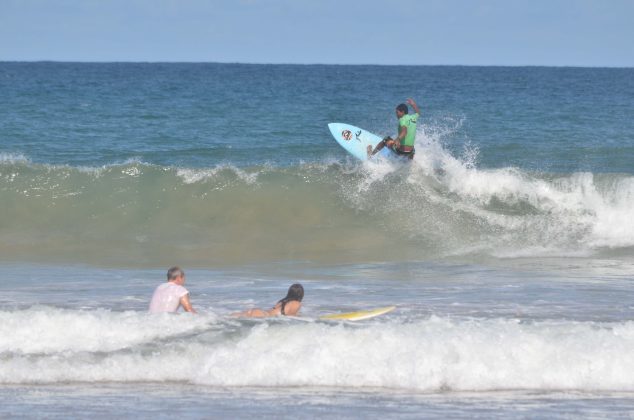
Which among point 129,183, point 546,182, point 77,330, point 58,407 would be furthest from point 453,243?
point 58,407

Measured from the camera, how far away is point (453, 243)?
1423cm

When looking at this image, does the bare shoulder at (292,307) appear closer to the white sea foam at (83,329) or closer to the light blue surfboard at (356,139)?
the white sea foam at (83,329)

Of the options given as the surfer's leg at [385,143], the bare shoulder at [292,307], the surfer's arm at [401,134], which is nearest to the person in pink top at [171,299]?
the bare shoulder at [292,307]

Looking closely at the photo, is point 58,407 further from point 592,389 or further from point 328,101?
point 328,101

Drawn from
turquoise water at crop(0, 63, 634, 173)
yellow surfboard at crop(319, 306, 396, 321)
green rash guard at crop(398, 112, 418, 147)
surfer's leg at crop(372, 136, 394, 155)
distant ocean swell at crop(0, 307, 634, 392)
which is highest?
turquoise water at crop(0, 63, 634, 173)

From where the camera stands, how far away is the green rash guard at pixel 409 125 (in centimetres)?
1602

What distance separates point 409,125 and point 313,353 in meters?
8.85

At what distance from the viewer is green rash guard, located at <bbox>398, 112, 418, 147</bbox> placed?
16016 mm

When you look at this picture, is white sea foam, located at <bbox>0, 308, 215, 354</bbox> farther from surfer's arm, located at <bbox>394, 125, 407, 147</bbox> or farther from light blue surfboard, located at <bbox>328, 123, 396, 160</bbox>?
light blue surfboard, located at <bbox>328, 123, 396, 160</bbox>

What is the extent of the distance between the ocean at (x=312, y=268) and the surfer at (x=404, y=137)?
0.44m

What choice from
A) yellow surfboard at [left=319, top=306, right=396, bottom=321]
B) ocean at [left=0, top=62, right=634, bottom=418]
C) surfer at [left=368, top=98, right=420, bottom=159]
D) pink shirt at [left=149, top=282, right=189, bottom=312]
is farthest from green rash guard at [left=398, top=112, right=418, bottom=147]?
pink shirt at [left=149, top=282, right=189, bottom=312]

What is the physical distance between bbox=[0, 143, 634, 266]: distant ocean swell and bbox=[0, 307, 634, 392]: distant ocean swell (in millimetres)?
4631

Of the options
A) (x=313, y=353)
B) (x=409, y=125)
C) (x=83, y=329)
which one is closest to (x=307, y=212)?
(x=409, y=125)

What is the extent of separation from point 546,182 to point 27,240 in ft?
29.1
